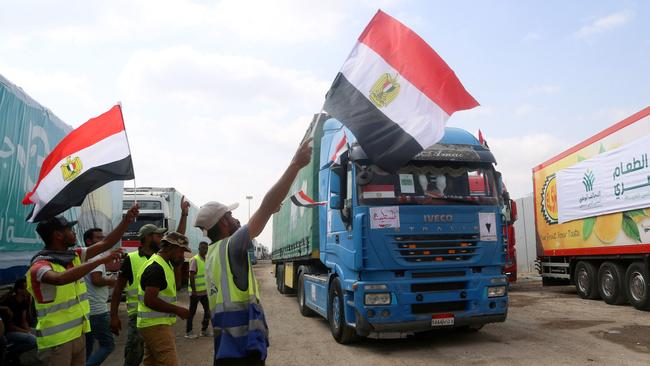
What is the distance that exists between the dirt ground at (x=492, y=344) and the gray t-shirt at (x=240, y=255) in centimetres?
427

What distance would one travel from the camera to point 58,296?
3926mm

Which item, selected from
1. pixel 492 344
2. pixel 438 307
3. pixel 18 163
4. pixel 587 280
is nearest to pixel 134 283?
pixel 18 163

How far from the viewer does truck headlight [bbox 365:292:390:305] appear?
22.6 ft

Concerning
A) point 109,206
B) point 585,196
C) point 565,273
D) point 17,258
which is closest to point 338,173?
point 17,258

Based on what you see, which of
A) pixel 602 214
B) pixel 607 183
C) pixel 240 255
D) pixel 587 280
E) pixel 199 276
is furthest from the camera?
pixel 587 280

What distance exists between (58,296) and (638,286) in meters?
11.2

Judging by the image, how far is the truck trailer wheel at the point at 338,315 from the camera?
7665 mm

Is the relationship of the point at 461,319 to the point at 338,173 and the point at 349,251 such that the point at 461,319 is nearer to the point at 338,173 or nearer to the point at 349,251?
the point at 349,251

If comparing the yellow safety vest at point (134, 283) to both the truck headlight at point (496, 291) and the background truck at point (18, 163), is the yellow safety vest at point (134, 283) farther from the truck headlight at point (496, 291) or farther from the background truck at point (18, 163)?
the truck headlight at point (496, 291)

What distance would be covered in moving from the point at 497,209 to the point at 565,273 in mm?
8073

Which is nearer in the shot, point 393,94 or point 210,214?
point 210,214

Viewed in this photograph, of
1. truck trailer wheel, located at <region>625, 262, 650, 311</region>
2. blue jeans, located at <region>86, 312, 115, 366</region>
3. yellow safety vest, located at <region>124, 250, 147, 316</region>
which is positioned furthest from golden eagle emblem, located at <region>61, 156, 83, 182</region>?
truck trailer wheel, located at <region>625, 262, 650, 311</region>

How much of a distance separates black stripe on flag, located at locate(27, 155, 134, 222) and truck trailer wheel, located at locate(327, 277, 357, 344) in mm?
3856

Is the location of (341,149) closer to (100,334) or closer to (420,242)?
(420,242)
